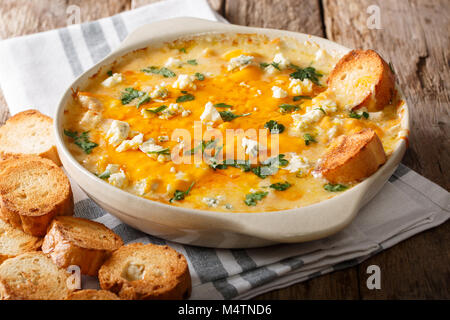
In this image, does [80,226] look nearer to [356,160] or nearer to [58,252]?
[58,252]

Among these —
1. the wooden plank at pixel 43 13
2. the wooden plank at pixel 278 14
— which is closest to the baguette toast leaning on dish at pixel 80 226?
the wooden plank at pixel 278 14

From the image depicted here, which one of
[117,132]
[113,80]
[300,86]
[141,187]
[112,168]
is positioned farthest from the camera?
[113,80]

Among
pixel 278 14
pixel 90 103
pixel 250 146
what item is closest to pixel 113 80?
pixel 90 103

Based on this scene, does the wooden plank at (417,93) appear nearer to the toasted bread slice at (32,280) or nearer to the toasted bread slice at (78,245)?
the toasted bread slice at (78,245)

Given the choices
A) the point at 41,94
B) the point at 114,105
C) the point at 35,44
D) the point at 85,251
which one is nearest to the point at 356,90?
the point at 114,105

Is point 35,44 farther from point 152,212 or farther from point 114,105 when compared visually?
point 152,212

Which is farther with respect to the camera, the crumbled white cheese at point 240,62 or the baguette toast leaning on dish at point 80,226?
the crumbled white cheese at point 240,62

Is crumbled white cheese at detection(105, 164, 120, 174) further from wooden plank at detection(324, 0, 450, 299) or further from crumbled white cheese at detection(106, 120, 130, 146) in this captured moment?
wooden plank at detection(324, 0, 450, 299)
